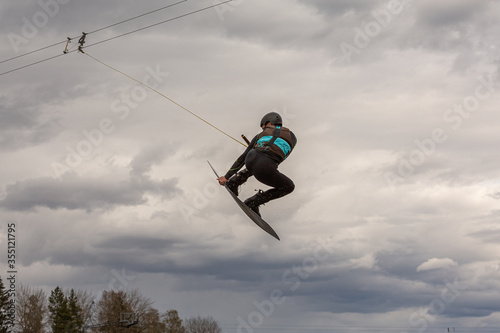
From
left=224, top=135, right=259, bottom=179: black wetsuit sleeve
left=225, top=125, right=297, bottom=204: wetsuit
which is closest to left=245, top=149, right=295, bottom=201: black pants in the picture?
left=225, top=125, right=297, bottom=204: wetsuit

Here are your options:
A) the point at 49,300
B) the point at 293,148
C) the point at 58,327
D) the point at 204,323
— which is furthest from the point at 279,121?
the point at 204,323

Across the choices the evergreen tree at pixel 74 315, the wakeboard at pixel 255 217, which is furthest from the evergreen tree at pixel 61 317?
the wakeboard at pixel 255 217

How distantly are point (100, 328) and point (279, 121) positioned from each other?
67277 mm

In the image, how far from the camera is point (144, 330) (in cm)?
8025

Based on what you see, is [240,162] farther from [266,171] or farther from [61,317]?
[61,317]

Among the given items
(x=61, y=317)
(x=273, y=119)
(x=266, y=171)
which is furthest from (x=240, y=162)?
(x=61, y=317)

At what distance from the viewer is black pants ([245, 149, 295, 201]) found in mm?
13445

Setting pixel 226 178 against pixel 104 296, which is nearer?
pixel 226 178

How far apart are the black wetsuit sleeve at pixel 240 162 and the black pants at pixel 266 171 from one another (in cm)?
29

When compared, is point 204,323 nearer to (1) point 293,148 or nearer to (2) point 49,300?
(2) point 49,300

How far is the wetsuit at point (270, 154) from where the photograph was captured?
13469mm

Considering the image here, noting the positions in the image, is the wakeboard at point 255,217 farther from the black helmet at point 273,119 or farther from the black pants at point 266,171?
the black helmet at point 273,119

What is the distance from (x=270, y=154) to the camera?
44.3ft

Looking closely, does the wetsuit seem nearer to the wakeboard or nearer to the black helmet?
the black helmet
